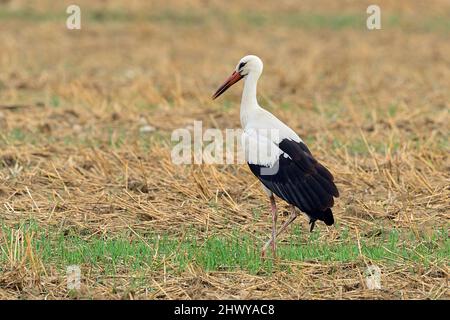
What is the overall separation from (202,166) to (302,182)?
2491mm

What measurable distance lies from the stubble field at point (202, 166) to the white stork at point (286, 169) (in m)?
0.38

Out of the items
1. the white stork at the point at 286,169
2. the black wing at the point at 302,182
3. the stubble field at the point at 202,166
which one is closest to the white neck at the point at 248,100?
the white stork at the point at 286,169

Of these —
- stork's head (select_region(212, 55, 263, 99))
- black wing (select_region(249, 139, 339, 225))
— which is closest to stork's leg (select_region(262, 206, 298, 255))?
black wing (select_region(249, 139, 339, 225))

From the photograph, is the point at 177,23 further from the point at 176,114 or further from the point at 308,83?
the point at 176,114

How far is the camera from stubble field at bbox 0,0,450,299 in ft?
22.8

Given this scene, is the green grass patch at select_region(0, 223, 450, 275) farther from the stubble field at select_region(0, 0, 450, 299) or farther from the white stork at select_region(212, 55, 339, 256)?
the white stork at select_region(212, 55, 339, 256)

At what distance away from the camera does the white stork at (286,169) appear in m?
7.09

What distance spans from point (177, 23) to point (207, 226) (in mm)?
13827

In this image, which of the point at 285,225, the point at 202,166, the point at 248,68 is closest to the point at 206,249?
the point at 285,225

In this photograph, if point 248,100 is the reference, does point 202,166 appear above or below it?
below

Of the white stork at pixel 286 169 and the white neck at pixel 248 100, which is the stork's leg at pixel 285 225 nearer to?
the white stork at pixel 286 169

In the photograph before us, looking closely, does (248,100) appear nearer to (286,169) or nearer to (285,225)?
(286,169)

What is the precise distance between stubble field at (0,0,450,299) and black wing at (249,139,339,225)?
1.28ft

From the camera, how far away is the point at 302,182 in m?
7.21
